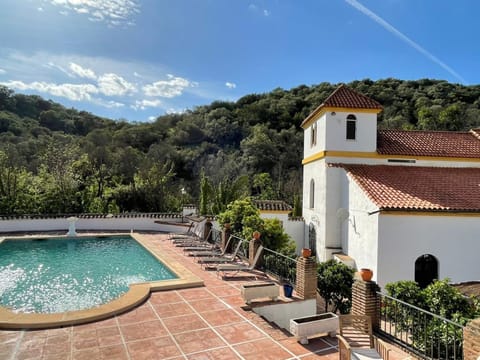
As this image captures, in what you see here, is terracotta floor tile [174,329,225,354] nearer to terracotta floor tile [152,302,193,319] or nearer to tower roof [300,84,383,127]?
terracotta floor tile [152,302,193,319]

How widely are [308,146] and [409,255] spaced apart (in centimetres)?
911

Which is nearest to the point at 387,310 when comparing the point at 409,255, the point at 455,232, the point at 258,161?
the point at 409,255

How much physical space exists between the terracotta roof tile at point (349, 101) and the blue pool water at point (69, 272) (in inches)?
431

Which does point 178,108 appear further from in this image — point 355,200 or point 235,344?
point 235,344

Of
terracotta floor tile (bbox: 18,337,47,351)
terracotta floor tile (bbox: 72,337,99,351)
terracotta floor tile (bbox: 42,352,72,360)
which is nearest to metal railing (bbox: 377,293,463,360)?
terracotta floor tile (bbox: 72,337,99,351)

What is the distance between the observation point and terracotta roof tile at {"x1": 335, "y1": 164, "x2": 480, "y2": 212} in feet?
39.1

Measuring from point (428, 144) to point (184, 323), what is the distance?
1546cm

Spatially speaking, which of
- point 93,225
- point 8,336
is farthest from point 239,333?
point 93,225

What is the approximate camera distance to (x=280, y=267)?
34.9ft

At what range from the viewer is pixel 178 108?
61938 millimetres

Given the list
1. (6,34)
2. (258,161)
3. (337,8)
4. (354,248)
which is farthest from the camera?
(258,161)

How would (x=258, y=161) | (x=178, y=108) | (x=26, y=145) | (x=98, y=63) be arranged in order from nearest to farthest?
(x=98, y=63) < (x=26, y=145) < (x=258, y=161) < (x=178, y=108)

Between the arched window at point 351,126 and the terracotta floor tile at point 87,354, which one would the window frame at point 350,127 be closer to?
the arched window at point 351,126

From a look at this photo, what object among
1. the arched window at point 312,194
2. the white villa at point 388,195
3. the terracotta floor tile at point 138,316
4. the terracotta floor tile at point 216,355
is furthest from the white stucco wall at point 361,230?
the terracotta floor tile at point 138,316
